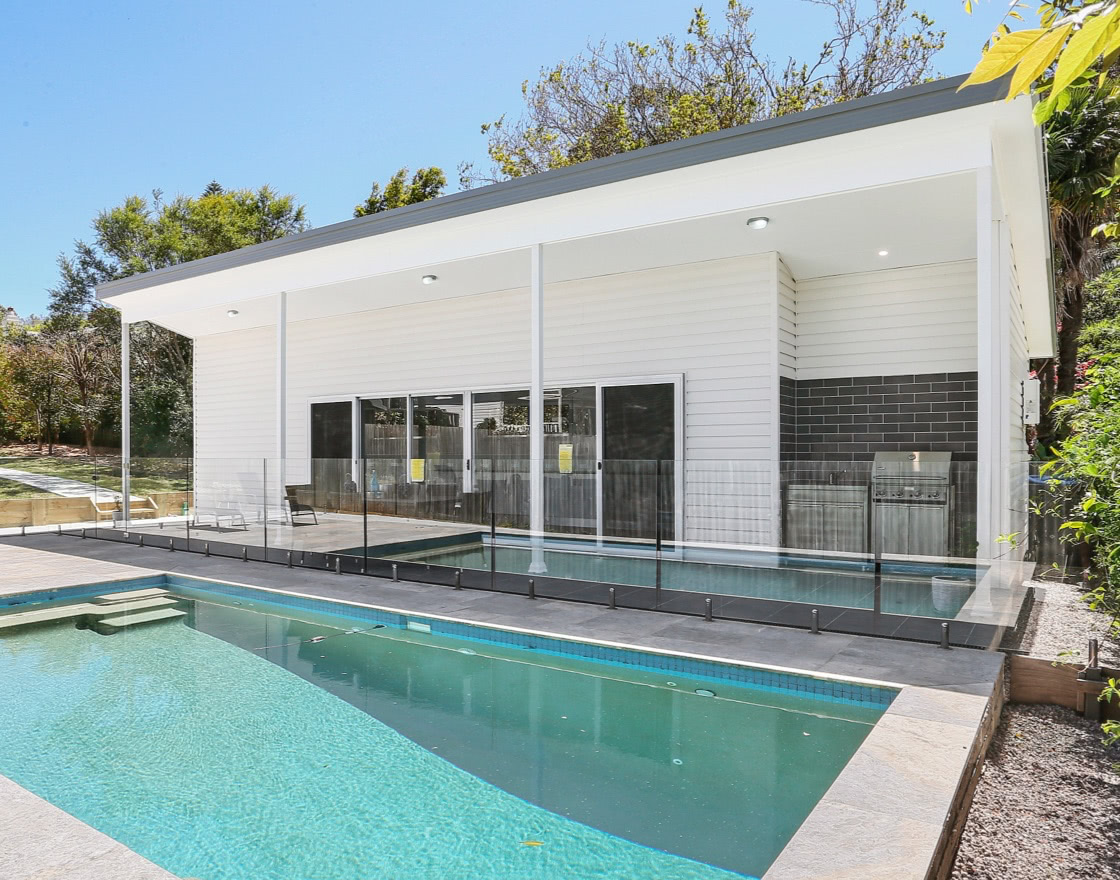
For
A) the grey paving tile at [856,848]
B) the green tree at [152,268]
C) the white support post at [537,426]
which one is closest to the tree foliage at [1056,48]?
the grey paving tile at [856,848]

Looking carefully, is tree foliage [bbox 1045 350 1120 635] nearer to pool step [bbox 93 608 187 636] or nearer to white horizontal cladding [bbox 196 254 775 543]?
white horizontal cladding [bbox 196 254 775 543]

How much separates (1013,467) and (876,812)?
3941 millimetres

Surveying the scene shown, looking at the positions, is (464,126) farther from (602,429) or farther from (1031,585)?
(1031,585)

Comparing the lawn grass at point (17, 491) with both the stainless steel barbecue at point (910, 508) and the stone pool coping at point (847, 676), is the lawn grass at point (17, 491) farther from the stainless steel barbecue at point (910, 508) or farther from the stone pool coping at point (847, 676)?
the stainless steel barbecue at point (910, 508)

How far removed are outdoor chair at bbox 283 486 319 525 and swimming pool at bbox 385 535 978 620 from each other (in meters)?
1.37

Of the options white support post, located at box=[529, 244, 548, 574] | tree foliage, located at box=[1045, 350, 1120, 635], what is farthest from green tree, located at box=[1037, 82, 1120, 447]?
tree foliage, located at box=[1045, 350, 1120, 635]

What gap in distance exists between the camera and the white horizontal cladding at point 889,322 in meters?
7.91

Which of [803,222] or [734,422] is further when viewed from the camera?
[734,422]

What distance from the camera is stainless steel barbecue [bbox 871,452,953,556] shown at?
491 cm

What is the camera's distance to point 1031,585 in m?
6.54

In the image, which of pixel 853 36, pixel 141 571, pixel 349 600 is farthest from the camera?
pixel 853 36

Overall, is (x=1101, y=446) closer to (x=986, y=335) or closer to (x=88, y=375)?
(x=986, y=335)

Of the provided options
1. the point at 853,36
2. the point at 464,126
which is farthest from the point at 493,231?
the point at 464,126

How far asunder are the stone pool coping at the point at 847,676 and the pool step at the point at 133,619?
57 cm
